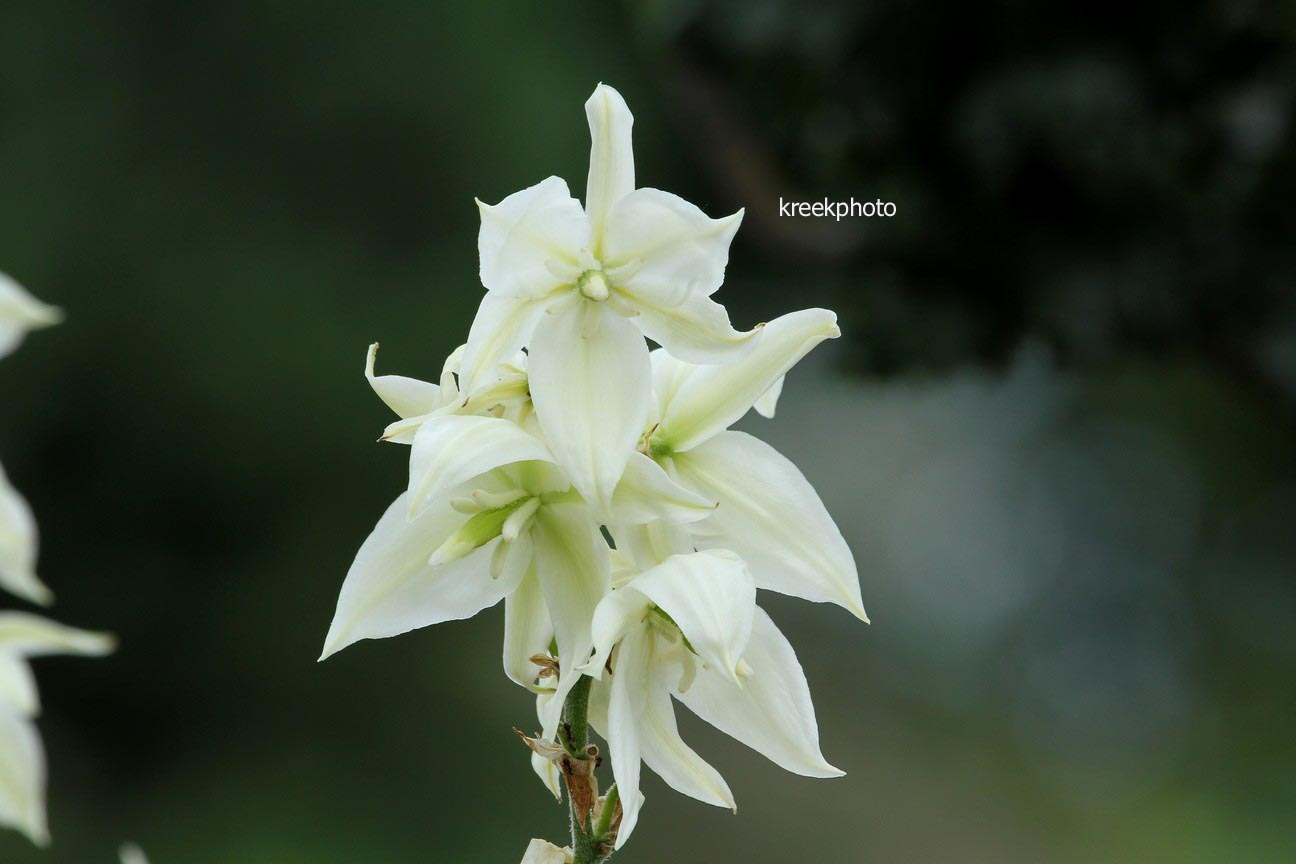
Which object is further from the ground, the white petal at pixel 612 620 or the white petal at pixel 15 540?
the white petal at pixel 15 540

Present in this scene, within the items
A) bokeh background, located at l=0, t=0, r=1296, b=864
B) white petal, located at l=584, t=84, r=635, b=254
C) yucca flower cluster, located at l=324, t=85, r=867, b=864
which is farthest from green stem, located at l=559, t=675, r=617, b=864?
bokeh background, located at l=0, t=0, r=1296, b=864

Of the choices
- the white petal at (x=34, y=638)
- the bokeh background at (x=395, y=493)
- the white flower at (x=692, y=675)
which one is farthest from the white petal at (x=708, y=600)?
the bokeh background at (x=395, y=493)

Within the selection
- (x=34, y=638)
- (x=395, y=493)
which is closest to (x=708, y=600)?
(x=34, y=638)

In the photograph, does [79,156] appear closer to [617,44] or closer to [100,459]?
[100,459]

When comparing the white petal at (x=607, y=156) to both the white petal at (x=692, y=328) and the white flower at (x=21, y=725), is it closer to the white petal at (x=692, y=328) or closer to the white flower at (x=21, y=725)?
A: the white petal at (x=692, y=328)

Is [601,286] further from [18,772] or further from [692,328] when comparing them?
[18,772]

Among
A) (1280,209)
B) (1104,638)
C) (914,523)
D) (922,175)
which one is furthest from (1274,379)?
(1104,638)

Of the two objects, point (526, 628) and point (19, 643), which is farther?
point (526, 628)

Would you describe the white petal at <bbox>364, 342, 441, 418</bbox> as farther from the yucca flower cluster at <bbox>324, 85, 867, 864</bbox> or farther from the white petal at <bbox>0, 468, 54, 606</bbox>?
the white petal at <bbox>0, 468, 54, 606</bbox>
